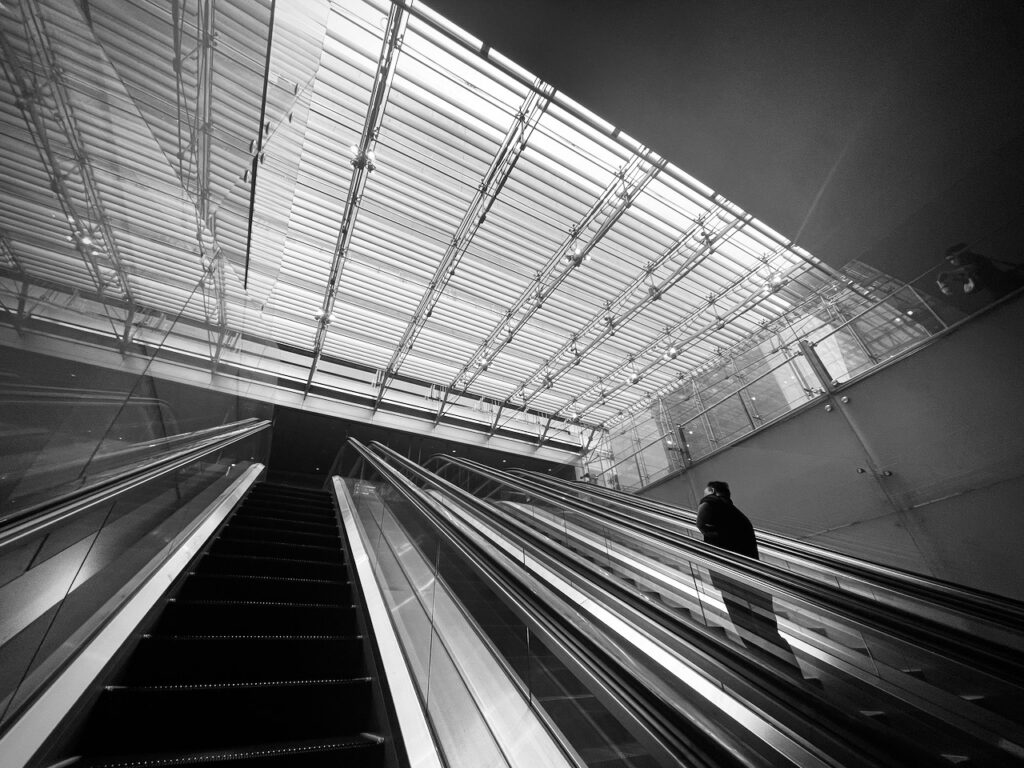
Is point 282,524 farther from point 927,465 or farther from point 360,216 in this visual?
point 927,465

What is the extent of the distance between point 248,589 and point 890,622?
3.28 metres

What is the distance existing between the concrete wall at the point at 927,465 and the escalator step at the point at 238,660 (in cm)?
632

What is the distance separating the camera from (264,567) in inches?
126

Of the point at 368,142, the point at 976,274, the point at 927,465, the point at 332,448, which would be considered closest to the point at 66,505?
the point at 368,142

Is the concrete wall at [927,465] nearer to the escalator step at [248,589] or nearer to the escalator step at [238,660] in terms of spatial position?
the escalator step at [238,660]

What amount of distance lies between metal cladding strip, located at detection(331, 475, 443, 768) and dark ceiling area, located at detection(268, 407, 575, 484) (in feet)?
38.7

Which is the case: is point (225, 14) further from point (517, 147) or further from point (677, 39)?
point (677, 39)

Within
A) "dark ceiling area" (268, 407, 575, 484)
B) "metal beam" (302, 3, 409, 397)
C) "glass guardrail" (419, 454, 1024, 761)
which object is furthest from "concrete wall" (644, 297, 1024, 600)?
"dark ceiling area" (268, 407, 575, 484)

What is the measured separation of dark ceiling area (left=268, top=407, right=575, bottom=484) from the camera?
14.2m

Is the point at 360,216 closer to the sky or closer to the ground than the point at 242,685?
closer to the sky

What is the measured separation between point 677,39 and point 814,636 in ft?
15.1

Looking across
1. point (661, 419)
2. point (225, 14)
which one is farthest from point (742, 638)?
point (661, 419)

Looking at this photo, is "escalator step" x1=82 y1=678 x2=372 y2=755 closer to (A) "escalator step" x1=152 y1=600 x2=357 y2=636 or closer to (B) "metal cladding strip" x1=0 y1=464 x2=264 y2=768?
(B) "metal cladding strip" x1=0 y1=464 x2=264 y2=768

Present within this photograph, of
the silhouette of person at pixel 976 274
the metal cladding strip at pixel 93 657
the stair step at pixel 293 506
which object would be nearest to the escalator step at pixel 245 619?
the metal cladding strip at pixel 93 657
